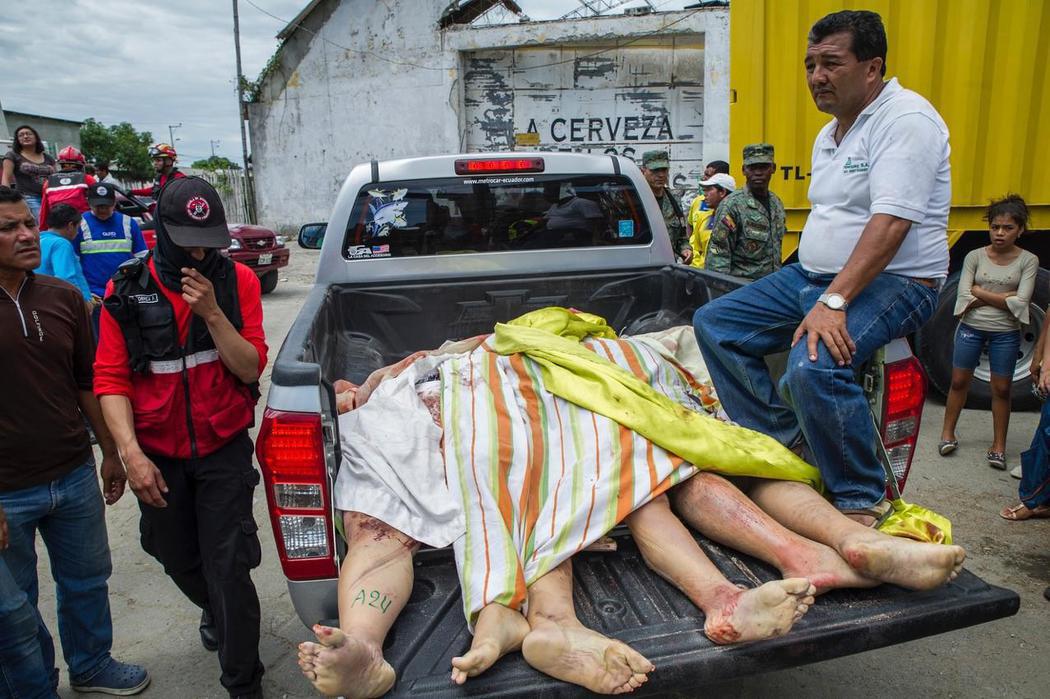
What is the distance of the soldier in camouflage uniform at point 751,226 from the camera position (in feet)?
17.7

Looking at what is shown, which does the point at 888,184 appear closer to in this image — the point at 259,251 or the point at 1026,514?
the point at 1026,514

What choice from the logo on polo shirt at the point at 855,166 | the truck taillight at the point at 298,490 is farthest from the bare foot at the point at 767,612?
the logo on polo shirt at the point at 855,166

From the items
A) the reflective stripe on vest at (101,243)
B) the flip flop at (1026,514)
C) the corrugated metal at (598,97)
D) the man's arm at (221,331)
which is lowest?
the flip flop at (1026,514)

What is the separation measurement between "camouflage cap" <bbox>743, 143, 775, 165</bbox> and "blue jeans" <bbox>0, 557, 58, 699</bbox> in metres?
4.93

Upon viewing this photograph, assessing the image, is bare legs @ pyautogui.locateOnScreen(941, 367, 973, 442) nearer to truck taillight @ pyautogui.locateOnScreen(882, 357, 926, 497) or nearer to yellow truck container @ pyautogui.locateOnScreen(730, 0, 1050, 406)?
yellow truck container @ pyautogui.locateOnScreen(730, 0, 1050, 406)

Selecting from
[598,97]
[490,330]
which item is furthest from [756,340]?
[598,97]

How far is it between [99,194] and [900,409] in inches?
227

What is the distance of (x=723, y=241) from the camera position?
5.52 m

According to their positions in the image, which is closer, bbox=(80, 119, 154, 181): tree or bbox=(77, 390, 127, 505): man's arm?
bbox=(77, 390, 127, 505): man's arm

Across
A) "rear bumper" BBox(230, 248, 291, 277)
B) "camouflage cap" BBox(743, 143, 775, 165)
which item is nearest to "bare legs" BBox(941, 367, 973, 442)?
"camouflage cap" BBox(743, 143, 775, 165)

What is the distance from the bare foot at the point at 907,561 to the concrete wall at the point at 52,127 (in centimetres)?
4686

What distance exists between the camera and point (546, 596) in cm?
210

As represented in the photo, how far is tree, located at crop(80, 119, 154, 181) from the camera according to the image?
41.7 meters

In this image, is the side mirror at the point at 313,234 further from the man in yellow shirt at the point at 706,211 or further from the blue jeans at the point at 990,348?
the blue jeans at the point at 990,348
